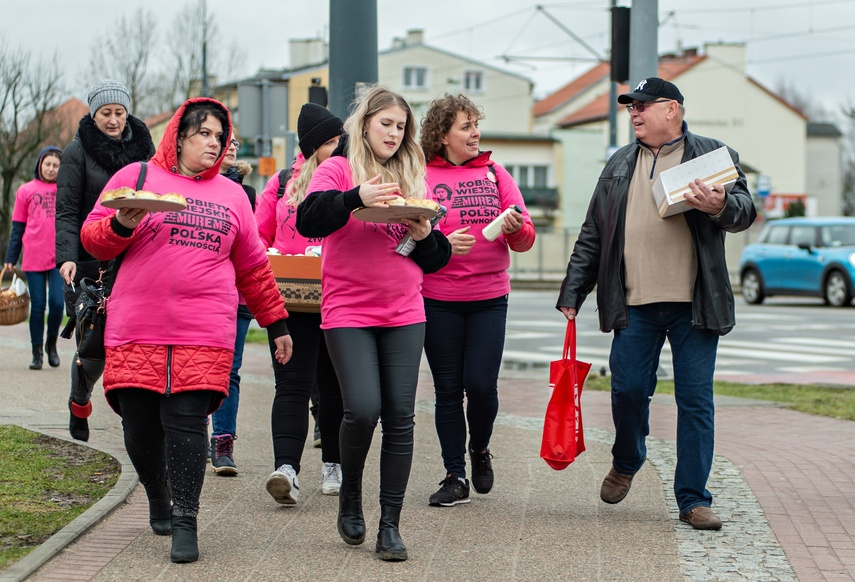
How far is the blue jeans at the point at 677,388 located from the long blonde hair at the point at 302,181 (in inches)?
67.7

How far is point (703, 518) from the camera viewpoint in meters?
5.35

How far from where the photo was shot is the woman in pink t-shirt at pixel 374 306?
4.92 meters

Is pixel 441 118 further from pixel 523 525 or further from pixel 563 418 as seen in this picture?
pixel 523 525

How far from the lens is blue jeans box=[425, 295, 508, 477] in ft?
19.5

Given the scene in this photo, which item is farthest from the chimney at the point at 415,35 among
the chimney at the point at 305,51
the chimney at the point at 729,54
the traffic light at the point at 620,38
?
the traffic light at the point at 620,38

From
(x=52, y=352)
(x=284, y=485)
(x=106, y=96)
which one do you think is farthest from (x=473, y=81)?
(x=284, y=485)

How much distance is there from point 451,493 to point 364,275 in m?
1.47

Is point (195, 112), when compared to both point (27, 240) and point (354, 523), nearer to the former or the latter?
point (354, 523)

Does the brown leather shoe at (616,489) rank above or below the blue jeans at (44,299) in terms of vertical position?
below

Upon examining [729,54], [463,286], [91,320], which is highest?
[729,54]

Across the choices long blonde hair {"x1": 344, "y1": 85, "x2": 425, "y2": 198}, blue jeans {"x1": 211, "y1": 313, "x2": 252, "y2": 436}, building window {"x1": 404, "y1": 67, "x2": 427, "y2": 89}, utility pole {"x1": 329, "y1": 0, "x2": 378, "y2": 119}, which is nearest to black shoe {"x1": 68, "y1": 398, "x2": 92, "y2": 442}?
blue jeans {"x1": 211, "y1": 313, "x2": 252, "y2": 436}

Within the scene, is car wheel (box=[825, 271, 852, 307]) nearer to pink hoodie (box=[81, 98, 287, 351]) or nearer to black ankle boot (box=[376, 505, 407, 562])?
black ankle boot (box=[376, 505, 407, 562])

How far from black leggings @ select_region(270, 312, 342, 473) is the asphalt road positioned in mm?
6049

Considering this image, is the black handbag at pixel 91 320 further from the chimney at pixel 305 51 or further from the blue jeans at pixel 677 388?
the chimney at pixel 305 51
